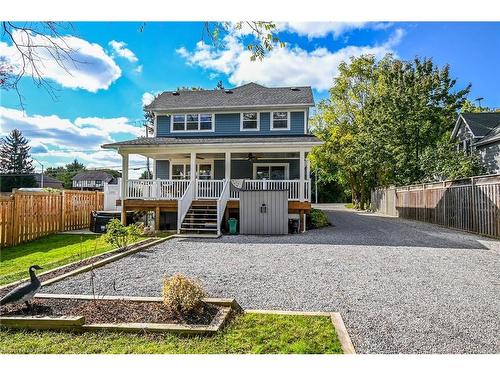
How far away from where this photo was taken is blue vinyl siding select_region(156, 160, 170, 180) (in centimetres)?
1531

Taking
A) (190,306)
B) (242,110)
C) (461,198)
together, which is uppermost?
(242,110)

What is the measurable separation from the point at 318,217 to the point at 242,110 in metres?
→ 5.77

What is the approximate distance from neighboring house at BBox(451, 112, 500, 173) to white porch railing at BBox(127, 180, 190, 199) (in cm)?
1480

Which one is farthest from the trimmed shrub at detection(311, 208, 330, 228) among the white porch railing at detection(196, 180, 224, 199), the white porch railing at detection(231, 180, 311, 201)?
the white porch railing at detection(196, 180, 224, 199)

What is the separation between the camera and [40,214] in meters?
9.13

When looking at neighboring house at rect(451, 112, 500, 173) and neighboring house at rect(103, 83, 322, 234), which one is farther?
neighboring house at rect(451, 112, 500, 173)

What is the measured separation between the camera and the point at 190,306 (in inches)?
123

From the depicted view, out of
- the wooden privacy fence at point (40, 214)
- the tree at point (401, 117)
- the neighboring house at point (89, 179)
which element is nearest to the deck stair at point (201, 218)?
the wooden privacy fence at point (40, 214)

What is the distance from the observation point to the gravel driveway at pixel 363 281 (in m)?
3.07

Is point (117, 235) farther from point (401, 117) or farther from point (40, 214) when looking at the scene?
point (401, 117)

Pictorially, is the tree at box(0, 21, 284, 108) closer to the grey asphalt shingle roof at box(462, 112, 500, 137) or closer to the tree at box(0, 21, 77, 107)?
the tree at box(0, 21, 77, 107)

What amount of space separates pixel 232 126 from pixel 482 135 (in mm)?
13580
